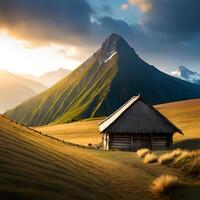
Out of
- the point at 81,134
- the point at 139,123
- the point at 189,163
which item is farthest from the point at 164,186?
the point at 81,134

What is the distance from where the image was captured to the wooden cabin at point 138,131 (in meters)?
41.0

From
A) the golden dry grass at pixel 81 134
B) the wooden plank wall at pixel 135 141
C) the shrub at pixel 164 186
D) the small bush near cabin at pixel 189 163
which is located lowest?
the shrub at pixel 164 186

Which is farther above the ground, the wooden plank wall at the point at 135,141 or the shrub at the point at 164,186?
the wooden plank wall at the point at 135,141

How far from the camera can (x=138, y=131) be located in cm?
4075

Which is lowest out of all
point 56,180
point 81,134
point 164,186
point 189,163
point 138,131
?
point 164,186

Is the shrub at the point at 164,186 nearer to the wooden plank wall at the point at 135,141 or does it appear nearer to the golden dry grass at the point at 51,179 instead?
the golden dry grass at the point at 51,179

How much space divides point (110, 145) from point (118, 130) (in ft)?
8.03

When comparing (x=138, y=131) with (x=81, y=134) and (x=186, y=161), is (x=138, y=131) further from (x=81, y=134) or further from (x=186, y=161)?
(x=81, y=134)

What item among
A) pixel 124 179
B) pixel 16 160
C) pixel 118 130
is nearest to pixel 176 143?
pixel 118 130

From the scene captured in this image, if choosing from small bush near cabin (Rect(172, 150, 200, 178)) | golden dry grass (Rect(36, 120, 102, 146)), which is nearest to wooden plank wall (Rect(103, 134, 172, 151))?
golden dry grass (Rect(36, 120, 102, 146))

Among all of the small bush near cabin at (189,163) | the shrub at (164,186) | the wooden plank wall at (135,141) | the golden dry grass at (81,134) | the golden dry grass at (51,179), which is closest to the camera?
the golden dry grass at (51,179)

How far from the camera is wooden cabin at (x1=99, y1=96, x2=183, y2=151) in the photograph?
41.0 meters

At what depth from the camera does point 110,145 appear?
4209 centimetres

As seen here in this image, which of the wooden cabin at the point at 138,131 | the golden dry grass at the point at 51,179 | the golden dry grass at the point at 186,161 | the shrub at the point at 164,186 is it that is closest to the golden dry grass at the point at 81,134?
the wooden cabin at the point at 138,131
